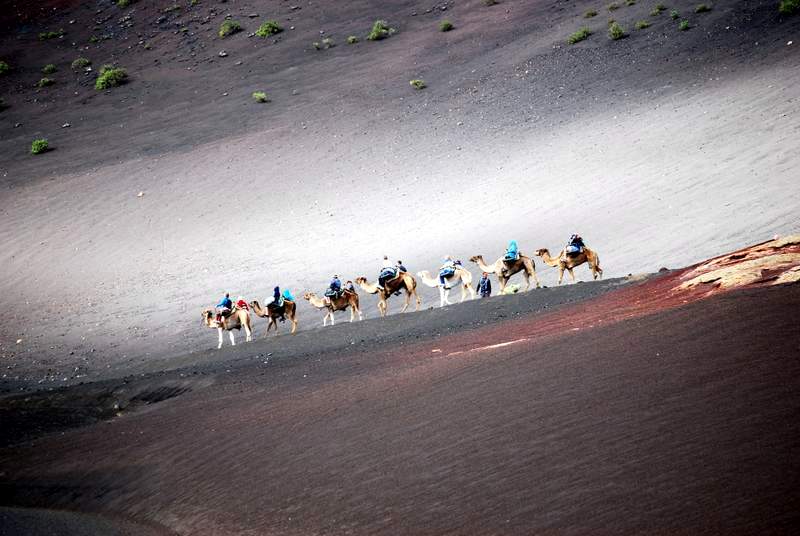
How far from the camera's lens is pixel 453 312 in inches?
842

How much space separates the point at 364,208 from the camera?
3631 centimetres

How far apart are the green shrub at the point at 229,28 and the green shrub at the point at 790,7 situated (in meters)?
34.3

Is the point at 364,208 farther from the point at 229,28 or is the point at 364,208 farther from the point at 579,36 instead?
the point at 229,28

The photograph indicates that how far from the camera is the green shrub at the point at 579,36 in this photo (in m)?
46.1

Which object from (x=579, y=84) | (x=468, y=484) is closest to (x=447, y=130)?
(x=579, y=84)

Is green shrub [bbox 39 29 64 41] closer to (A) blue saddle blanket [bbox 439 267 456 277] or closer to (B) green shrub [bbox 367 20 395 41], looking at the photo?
(B) green shrub [bbox 367 20 395 41]

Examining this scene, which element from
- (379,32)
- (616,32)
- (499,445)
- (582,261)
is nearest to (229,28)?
(379,32)

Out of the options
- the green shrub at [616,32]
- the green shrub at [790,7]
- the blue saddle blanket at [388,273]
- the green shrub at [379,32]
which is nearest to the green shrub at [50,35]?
the green shrub at [379,32]

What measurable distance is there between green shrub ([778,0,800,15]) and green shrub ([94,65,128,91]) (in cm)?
3897

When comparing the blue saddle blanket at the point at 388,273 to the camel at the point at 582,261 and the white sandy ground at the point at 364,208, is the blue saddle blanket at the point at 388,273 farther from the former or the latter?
the camel at the point at 582,261

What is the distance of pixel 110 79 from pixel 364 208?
25.6m

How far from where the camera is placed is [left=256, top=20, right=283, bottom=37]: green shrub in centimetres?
5578

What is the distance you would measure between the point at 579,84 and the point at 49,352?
28.5 meters

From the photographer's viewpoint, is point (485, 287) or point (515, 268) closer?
point (515, 268)
